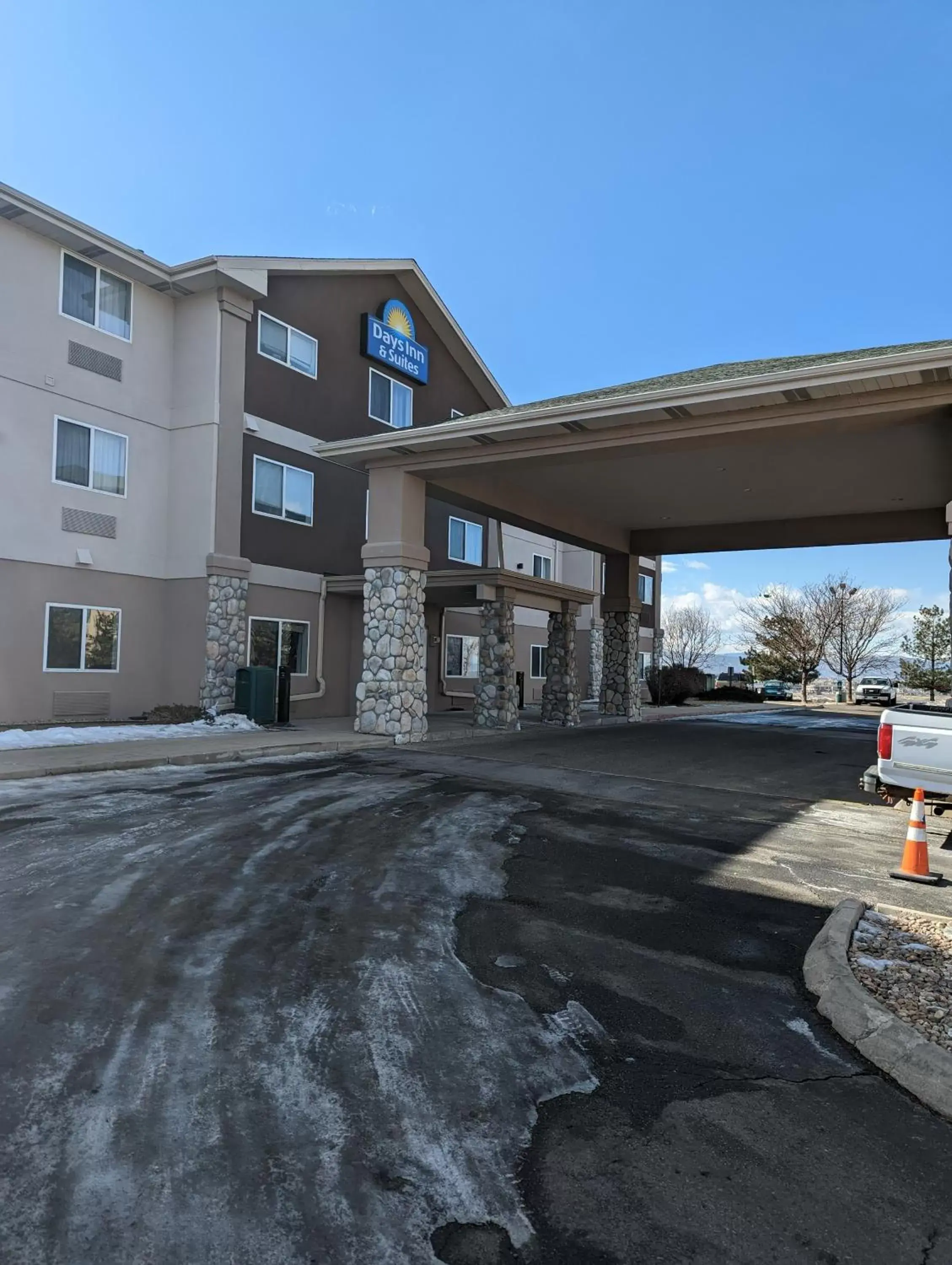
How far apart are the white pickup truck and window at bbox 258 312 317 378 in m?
16.4

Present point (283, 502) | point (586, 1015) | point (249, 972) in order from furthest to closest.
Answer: point (283, 502) → point (249, 972) → point (586, 1015)

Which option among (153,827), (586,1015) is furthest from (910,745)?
(153,827)

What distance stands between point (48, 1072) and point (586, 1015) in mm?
2535

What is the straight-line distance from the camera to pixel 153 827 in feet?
27.4

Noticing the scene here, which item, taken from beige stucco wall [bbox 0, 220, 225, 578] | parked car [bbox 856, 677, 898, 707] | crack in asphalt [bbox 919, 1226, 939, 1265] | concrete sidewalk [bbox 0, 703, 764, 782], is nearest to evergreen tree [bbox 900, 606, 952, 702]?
parked car [bbox 856, 677, 898, 707]

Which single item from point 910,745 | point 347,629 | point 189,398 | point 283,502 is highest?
point 189,398

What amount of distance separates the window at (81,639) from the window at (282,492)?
4.14 m

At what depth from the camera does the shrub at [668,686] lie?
36.8 metres

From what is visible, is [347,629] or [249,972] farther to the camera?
[347,629]

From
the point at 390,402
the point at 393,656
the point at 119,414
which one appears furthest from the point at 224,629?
the point at 390,402

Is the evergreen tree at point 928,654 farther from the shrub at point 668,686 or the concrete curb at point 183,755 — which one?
the concrete curb at point 183,755

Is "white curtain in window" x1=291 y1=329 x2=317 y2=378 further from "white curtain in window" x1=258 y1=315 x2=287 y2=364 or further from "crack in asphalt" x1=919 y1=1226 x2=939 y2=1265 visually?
"crack in asphalt" x1=919 y1=1226 x2=939 y2=1265

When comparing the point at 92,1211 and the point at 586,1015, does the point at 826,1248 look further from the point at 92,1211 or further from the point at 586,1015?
the point at 92,1211

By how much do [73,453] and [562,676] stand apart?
1315cm
